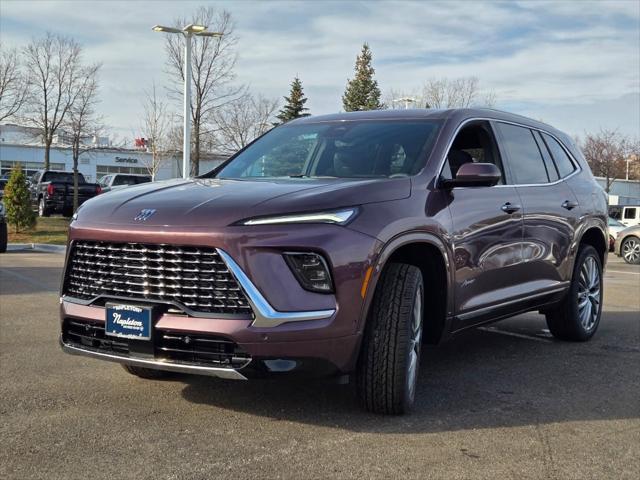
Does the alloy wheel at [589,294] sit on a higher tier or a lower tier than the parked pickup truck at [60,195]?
lower

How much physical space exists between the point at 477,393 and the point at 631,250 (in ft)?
55.8

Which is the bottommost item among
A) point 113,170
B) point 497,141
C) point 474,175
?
point 474,175

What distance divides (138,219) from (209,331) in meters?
0.70

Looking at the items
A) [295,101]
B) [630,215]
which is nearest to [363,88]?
[295,101]

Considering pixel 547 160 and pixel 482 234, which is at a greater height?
pixel 547 160

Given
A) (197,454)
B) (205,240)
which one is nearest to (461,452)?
(197,454)

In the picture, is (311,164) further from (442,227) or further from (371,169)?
(442,227)

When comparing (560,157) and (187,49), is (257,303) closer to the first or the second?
(560,157)

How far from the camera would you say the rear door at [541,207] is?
5.36 metres

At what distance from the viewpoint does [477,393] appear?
458 cm

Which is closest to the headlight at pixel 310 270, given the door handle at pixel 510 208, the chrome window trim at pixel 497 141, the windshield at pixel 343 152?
the windshield at pixel 343 152

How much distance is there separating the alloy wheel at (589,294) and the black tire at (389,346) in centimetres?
305

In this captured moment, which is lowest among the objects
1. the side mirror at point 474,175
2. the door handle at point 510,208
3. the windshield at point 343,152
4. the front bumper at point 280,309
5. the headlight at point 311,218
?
the front bumper at point 280,309

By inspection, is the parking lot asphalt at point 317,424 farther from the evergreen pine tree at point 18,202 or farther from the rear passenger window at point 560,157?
the evergreen pine tree at point 18,202
